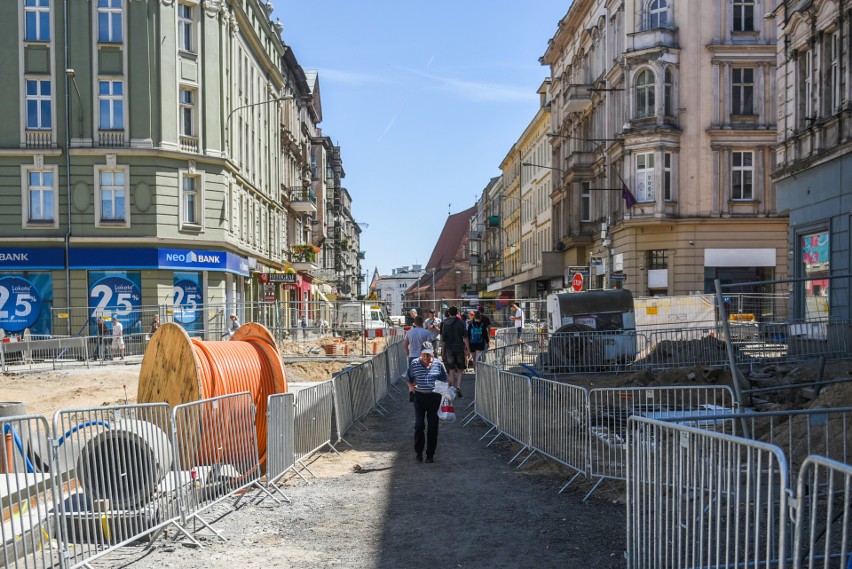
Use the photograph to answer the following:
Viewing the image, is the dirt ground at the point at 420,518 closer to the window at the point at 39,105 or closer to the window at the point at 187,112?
the window at the point at 187,112

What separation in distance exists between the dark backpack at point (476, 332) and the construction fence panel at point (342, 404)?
8.70 m

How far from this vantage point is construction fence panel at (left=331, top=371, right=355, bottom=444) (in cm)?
1309

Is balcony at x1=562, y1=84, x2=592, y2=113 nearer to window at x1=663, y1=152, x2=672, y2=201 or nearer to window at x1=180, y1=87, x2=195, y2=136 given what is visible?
window at x1=663, y1=152, x2=672, y2=201

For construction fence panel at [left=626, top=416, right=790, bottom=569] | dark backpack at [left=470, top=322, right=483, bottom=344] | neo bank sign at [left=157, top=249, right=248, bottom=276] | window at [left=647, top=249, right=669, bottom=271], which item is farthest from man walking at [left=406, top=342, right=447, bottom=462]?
window at [left=647, top=249, right=669, bottom=271]

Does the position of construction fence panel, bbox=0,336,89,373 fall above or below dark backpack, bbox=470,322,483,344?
below

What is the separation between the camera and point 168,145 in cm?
3531

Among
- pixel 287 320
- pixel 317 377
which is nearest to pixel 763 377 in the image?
pixel 317 377

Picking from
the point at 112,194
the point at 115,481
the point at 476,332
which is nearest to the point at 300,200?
the point at 112,194

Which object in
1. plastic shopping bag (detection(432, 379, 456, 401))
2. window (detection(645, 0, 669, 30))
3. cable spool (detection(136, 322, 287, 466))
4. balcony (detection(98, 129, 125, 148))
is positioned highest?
window (detection(645, 0, 669, 30))

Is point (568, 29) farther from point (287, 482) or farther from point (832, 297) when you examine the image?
point (287, 482)

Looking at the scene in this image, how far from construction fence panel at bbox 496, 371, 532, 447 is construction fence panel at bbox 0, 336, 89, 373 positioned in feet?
66.9

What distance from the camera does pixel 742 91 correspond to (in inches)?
1550

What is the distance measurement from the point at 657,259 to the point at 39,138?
26557 millimetres

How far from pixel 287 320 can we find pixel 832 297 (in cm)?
2239
